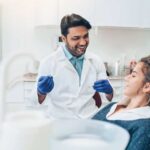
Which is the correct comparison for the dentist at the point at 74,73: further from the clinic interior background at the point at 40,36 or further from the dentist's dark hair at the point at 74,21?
the clinic interior background at the point at 40,36

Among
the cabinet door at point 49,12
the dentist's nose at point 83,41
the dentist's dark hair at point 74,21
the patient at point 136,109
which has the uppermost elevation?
the cabinet door at point 49,12

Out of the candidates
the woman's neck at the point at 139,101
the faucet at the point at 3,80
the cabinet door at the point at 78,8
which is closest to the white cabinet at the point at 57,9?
the cabinet door at the point at 78,8

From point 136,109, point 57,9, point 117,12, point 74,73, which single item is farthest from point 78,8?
point 136,109

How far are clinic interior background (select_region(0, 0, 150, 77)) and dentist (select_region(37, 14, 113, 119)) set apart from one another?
1330 millimetres

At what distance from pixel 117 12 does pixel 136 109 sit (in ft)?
6.93

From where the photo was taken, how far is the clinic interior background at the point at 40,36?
9.70 ft

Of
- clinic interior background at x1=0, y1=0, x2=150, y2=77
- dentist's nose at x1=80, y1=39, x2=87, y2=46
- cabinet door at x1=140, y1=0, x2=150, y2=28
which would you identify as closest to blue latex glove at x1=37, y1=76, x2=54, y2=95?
dentist's nose at x1=80, y1=39, x2=87, y2=46

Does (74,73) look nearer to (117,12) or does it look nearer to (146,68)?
(146,68)

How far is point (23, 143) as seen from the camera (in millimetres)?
477

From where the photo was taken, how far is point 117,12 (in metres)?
2.97

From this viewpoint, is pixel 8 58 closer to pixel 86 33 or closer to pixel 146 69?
pixel 146 69

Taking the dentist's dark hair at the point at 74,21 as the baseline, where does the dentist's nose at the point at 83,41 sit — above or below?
below

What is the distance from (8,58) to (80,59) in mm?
987

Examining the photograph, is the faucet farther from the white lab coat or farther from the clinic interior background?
the clinic interior background
